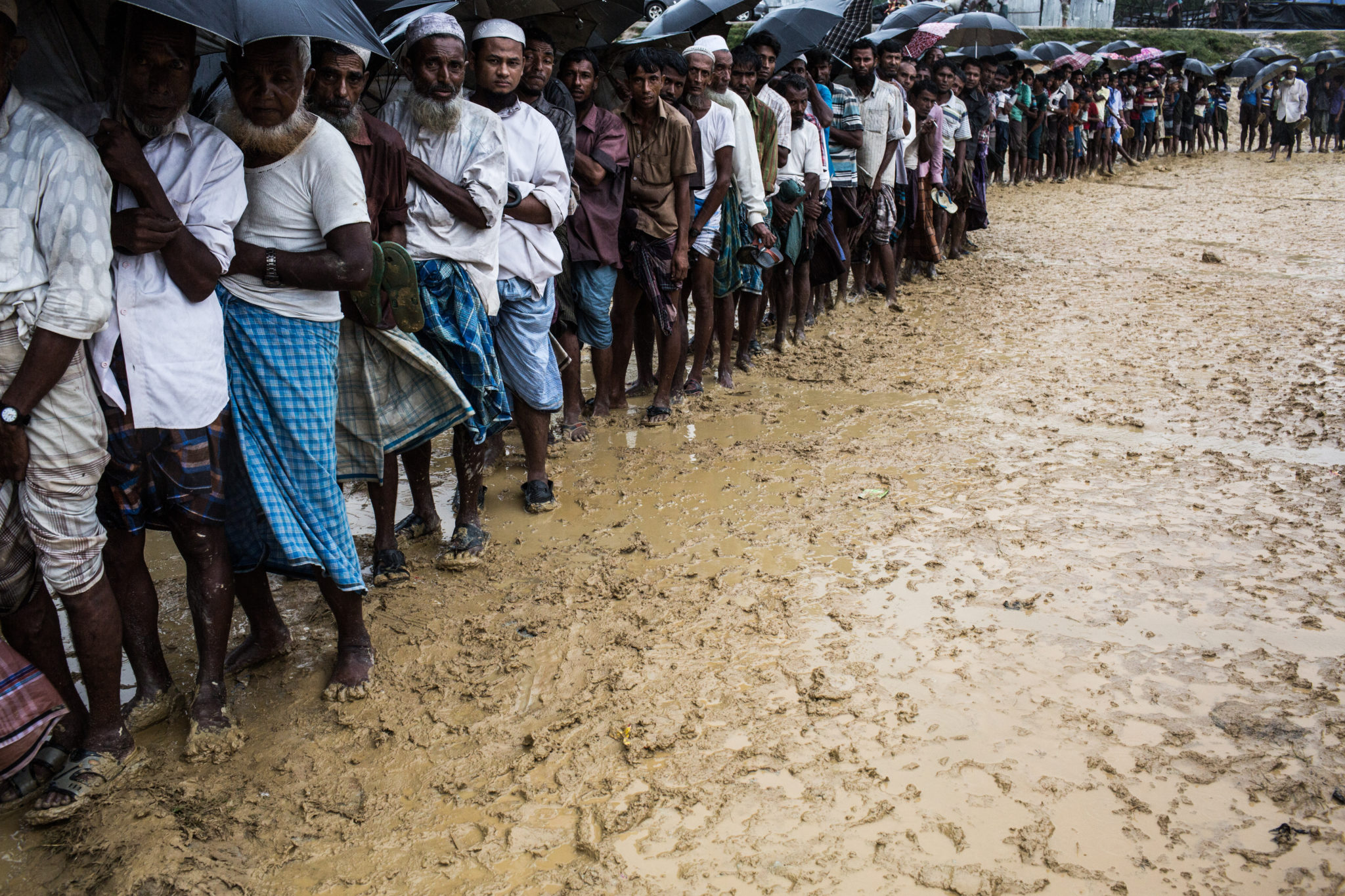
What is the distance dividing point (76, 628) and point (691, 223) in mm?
3498

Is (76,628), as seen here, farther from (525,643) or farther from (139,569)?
(525,643)

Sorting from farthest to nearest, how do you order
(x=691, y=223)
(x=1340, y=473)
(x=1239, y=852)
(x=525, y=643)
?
(x=691, y=223)
(x=1340, y=473)
(x=525, y=643)
(x=1239, y=852)

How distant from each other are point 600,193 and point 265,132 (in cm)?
226

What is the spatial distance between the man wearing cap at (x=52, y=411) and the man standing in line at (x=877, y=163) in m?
5.61

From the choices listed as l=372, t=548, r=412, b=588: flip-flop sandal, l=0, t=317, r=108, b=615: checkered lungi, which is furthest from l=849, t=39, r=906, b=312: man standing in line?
l=0, t=317, r=108, b=615: checkered lungi

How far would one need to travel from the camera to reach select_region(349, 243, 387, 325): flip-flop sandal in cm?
283

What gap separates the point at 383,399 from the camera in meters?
3.12

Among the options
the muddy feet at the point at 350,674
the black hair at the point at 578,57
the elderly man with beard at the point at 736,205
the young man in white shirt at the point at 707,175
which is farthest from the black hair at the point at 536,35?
the muddy feet at the point at 350,674

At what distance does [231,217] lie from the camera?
7.97 feet

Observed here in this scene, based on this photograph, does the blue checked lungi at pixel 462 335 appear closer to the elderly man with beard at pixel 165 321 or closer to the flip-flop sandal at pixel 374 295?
the flip-flop sandal at pixel 374 295

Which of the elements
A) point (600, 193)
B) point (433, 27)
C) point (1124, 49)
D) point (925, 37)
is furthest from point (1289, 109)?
point (433, 27)

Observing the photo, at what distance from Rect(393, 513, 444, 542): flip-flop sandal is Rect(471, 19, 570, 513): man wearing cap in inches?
16.2

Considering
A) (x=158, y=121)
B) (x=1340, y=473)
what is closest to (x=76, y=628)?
(x=158, y=121)

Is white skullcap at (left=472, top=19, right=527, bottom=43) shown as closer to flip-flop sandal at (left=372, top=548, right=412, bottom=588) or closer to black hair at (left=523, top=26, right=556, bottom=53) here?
black hair at (left=523, top=26, right=556, bottom=53)
